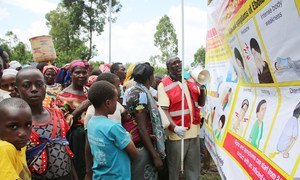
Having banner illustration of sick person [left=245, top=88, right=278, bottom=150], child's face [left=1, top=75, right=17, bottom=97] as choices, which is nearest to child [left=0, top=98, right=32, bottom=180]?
banner illustration of sick person [left=245, top=88, right=278, bottom=150]

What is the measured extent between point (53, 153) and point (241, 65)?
5.33 feet

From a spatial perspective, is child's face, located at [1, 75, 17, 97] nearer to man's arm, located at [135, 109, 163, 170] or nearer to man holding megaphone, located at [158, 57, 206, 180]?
man's arm, located at [135, 109, 163, 170]

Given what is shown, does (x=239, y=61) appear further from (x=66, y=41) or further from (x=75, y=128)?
(x=66, y=41)

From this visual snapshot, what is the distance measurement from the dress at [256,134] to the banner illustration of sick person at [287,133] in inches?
7.3

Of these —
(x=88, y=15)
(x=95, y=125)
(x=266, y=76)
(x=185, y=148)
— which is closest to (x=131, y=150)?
(x=95, y=125)

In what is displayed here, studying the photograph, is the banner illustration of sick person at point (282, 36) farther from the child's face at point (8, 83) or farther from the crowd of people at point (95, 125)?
the child's face at point (8, 83)

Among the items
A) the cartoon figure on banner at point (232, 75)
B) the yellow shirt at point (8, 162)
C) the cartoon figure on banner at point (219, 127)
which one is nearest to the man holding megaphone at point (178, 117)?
the cartoon figure on banner at point (219, 127)

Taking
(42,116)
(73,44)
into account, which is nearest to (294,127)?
(42,116)

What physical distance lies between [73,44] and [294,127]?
26981 mm

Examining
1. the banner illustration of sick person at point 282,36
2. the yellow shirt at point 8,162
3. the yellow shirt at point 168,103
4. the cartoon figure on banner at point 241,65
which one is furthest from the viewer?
the yellow shirt at point 168,103

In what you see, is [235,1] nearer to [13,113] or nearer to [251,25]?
[251,25]

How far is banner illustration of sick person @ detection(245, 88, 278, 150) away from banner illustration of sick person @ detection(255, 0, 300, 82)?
0.20 meters

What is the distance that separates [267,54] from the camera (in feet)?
6.90

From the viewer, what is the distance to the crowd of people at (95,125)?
1973mm
